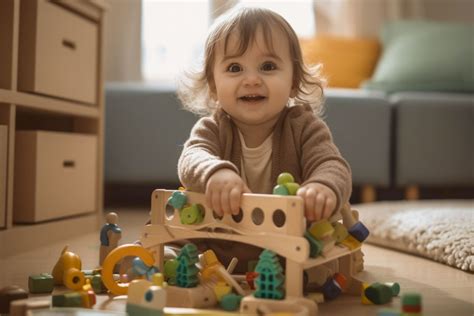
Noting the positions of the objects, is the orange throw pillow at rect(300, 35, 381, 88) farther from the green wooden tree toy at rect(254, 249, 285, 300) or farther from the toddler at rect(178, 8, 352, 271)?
the green wooden tree toy at rect(254, 249, 285, 300)

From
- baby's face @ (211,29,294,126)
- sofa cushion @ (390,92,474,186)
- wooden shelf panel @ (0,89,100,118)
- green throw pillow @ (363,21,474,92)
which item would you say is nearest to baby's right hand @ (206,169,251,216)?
baby's face @ (211,29,294,126)

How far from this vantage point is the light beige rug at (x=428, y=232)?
1277mm

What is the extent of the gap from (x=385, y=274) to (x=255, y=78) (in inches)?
18.1

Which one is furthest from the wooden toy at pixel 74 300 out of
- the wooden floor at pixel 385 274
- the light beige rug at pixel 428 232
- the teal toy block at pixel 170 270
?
the light beige rug at pixel 428 232

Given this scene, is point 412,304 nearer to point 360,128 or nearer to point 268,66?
point 268,66

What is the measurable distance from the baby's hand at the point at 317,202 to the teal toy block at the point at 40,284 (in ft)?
1.39

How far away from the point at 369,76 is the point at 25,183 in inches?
69.8

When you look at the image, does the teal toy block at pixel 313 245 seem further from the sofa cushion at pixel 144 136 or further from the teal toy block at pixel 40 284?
the sofa cushion at pixel 144 136

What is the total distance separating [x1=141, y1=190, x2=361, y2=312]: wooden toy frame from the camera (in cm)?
84

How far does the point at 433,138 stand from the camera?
8.09 ft

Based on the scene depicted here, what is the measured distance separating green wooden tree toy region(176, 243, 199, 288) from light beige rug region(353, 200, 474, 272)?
0.59m

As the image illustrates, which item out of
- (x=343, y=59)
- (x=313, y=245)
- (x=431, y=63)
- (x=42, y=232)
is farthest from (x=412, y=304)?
(x=343, y=59)

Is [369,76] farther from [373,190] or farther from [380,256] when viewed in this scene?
[380,256]

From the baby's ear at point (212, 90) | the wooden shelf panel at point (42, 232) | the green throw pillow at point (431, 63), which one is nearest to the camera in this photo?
the baby's ear at point (212, 90)
